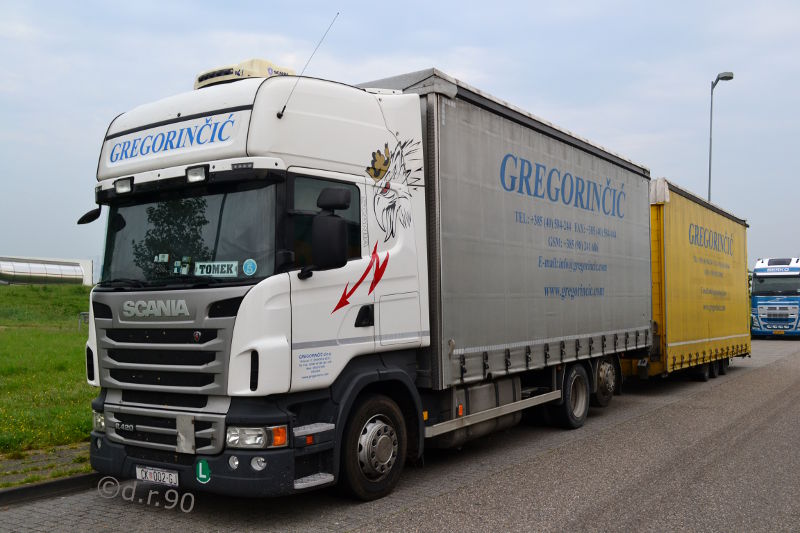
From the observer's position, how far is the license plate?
5289 millimetres

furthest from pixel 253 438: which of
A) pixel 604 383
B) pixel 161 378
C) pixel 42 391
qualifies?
pixel 42 391

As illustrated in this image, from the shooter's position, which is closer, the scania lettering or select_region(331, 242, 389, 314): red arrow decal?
the scania lettering

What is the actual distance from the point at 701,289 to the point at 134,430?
11.6m

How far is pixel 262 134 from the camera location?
210 inches

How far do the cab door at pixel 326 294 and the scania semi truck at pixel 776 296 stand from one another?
27.0 metres

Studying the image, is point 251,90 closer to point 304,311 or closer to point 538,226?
point 304,311

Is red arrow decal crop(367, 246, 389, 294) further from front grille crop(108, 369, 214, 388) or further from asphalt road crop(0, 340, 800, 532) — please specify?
asphalt road crop(0, 340, 800, 532)

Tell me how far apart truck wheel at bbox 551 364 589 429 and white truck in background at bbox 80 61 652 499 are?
1.75 m

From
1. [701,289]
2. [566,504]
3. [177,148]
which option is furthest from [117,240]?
[701,289]

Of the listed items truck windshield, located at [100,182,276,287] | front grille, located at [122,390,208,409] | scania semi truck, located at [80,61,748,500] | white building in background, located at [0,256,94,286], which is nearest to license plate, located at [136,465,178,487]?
scania semi truck, located at [80,61,748,500]

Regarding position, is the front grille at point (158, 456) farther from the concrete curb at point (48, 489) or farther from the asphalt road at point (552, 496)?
the concrete curb at point (48, 489)

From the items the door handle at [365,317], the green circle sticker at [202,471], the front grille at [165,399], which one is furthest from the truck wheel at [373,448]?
the front grille at [165,399]

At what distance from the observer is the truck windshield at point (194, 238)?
5207mm

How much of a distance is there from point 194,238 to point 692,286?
10718 millimetres
